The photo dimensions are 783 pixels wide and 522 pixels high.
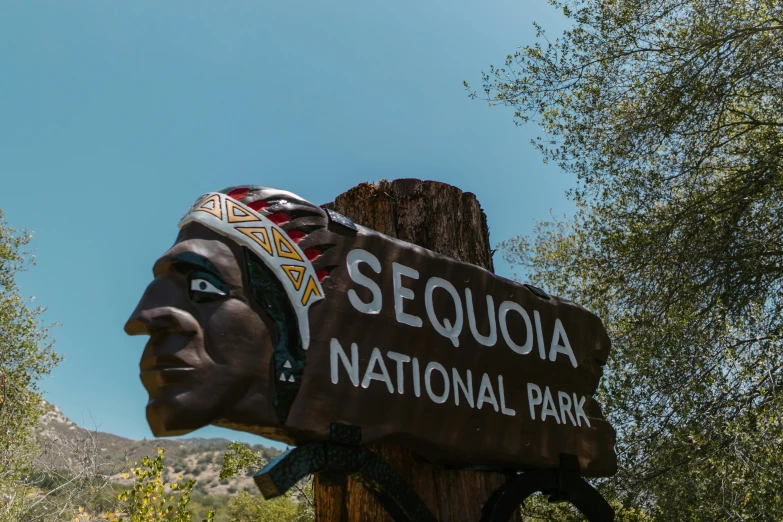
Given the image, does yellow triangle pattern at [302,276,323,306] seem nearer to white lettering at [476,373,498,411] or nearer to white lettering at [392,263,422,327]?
white lettering at [392,263,422,327]

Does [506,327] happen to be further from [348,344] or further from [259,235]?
[259,235]

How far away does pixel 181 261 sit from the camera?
94.7 inches

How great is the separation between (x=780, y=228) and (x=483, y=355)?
19.5 ft

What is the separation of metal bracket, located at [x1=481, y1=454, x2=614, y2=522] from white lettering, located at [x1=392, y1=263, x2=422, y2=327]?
858 mm

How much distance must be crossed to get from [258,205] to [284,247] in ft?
0.67

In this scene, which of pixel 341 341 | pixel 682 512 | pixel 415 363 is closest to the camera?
pixel 341 341

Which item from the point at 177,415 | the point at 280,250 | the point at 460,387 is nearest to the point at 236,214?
the point at 280,250

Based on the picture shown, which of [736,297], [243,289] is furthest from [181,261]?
[736,297]

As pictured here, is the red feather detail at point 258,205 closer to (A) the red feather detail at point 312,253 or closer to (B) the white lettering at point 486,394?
(A) the red feather detail at point 312,253

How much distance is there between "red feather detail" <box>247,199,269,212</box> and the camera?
2.67 meters

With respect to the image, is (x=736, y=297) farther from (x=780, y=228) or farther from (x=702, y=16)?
(x=702, y=16)

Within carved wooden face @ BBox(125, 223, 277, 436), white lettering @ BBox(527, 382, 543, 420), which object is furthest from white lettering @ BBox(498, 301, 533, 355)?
carved wooden face @ BBox(125, 223, 277, 436)

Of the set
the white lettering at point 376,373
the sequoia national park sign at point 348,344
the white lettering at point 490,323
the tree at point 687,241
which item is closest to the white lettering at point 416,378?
the sequoia national park sign at point 348,344

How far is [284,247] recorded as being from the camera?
2.62m
